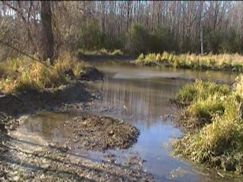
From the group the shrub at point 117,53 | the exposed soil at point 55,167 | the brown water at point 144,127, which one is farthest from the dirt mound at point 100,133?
the shrub at point 117,53

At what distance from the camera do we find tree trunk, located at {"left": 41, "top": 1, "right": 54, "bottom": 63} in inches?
766

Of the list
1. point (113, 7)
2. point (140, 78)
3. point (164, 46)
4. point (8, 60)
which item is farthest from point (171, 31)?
point (8, 60)

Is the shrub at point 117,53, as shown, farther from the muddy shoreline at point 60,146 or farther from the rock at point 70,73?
the muddy shoreline at point 60,146

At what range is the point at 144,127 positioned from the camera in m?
10.5

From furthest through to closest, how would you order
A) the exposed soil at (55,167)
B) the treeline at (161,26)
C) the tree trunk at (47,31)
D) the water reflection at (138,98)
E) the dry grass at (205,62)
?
the treeline at (161,26) → the dry grass at (205,62) → the tree trunk at (47,31) → the water reflection at (138,98) → the exposed soil at (55,167)

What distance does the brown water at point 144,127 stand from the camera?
7.41m

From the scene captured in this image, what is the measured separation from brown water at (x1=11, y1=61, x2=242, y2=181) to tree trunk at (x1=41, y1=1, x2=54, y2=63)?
2738mm

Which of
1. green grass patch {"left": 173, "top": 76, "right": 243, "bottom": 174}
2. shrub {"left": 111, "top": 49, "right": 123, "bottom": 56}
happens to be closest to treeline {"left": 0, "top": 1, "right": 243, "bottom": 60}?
shrub {"left": 111, "top": 49, "right": 123, "bottom": 56}

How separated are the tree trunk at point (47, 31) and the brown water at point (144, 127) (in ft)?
8.98

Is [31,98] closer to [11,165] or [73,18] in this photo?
[11,165]

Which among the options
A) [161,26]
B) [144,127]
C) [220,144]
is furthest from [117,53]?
[220,144]

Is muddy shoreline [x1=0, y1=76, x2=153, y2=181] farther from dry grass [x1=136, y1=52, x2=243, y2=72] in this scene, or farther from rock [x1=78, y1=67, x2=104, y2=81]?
dry grass [x1=136, y1=52, x2=243, y2=72]

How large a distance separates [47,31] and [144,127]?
10347 mm

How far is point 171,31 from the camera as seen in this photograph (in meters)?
43.4
